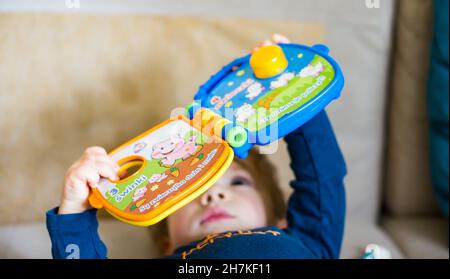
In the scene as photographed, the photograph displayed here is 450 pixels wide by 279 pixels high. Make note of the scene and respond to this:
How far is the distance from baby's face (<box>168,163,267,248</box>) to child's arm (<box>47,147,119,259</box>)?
147 mm

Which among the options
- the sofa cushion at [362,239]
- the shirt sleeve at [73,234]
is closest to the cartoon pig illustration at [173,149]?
the shirt sleeve at [73,234]

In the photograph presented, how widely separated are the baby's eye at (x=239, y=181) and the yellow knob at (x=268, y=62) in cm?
18

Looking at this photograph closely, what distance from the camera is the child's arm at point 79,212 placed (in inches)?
20.9

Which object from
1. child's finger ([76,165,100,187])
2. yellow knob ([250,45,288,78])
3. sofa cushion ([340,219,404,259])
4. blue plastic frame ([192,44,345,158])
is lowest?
sofa cushion ([340,219,404,259])

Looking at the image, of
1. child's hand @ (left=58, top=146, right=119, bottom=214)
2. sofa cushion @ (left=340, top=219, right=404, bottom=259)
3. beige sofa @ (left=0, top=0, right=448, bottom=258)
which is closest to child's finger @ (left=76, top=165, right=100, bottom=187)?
child's hand @ (left=58, top=146, right=119, bottom=214)

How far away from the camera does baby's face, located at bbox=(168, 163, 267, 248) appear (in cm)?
68

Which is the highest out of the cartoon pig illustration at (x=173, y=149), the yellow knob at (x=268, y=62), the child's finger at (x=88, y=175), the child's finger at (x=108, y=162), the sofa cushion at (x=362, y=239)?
the yellow knob at (x=268, y=62)

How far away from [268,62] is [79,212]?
0.86ft

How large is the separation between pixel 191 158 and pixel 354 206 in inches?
17.4

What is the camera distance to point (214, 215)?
26.9 inches

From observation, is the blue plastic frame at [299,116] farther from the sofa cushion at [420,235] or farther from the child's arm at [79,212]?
the sofa cushion at [420,235]

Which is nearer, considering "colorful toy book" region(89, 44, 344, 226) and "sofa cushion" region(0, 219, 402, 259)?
"colorful toy book" region(89, 44, 344, 226)

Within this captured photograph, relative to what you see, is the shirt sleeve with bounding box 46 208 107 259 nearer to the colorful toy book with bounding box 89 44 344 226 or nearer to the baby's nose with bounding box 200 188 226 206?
the colorful toy book with bounding box 89 44 344 226
